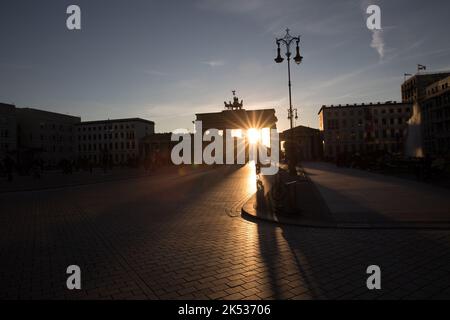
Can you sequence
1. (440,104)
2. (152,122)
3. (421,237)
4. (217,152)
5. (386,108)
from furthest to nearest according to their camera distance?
(152,122) < (386,108) < (217,152) < (440,104) < (421,237)

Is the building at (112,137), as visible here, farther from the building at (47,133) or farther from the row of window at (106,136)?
the building at (47,133)

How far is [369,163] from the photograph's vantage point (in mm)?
29891

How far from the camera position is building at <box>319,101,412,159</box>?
293 ft

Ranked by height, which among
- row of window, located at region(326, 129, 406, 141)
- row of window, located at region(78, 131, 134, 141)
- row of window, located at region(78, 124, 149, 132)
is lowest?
row of window, located at region(326, 129, 406, 141)

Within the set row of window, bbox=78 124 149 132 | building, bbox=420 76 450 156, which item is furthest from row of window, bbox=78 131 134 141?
building, bbox=420 76 450 156

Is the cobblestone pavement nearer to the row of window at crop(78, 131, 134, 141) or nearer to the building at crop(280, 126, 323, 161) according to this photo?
the building at crop(280, 126, 323, 161)

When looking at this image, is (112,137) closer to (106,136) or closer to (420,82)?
(106,136)

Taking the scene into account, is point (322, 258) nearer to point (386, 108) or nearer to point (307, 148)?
point (307, 148)

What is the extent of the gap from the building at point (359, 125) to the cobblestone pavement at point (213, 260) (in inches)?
3553

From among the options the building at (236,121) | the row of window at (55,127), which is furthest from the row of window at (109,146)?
the building at (236,121)

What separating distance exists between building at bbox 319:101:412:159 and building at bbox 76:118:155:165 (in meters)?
63.6
